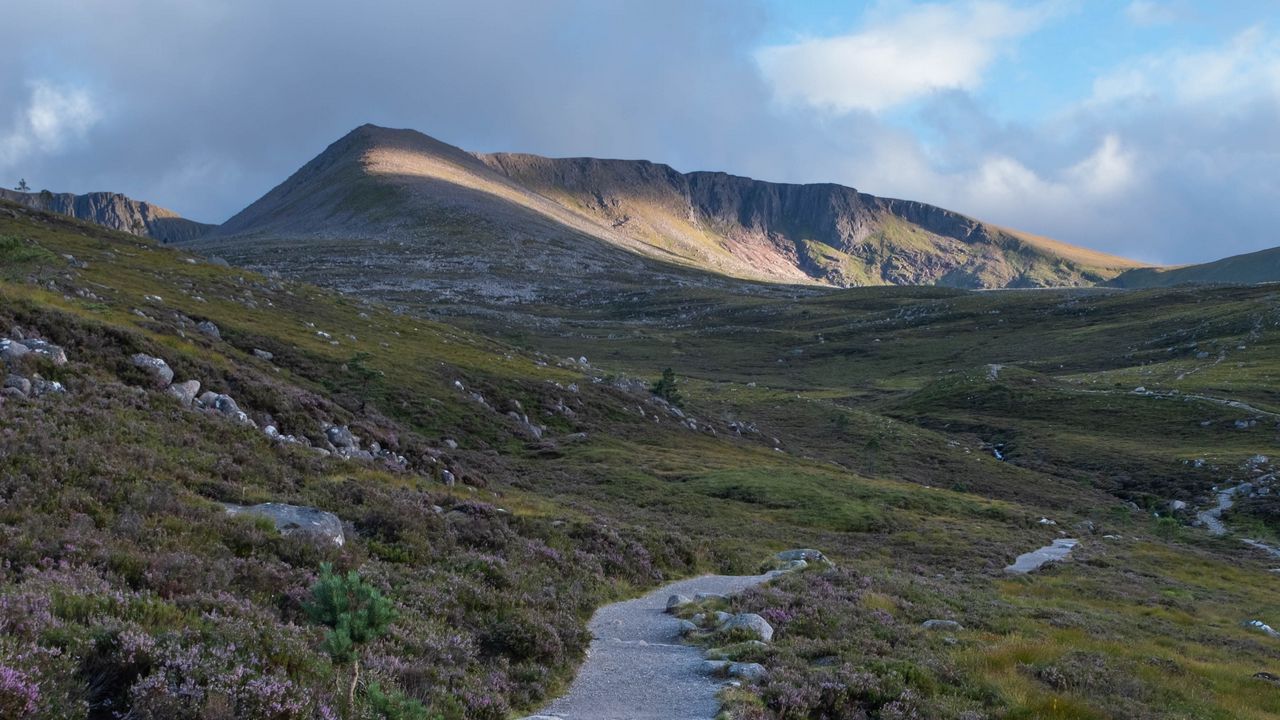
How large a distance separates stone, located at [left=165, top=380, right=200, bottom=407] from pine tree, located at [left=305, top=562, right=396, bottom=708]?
59.5ft

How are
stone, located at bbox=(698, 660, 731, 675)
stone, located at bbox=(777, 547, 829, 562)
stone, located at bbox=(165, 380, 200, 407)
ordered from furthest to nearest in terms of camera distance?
stone, located at bbox=(777, 547, 829, 562), stone, located at bbox=(165, 380, 200, 407), stone, located at bbox=(698, 660, 731, 675)

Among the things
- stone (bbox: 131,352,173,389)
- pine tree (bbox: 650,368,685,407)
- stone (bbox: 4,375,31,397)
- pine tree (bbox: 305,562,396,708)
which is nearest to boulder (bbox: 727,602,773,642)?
pine tree (bbox: 305,562,396,708)

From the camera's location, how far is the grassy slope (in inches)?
412

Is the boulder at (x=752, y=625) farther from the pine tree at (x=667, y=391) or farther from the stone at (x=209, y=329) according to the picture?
the pine tree at (x=667, y=391)

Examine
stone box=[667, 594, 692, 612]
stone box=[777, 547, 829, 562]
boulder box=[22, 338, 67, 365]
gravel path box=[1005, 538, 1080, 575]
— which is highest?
boulder box=[22, 338, 67, 365]

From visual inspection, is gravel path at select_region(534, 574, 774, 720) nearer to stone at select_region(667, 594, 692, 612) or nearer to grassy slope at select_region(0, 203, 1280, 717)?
stone at select_region(667, 594, 692, 612)

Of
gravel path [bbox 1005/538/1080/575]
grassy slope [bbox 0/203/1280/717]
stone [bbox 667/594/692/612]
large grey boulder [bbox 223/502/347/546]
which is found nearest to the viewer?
grassy slope [bbox 0/203/1280/717]

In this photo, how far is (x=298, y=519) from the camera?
620 inches

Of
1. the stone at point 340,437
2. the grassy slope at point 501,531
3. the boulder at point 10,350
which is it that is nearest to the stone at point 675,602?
the grassy slope at point 501,531

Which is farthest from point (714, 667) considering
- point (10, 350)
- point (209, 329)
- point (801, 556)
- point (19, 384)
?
point (209, 329)

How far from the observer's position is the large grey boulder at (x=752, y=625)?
1570 cm

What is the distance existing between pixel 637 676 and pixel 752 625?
3.87 meters

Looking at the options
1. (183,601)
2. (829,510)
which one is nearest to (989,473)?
(829,510)

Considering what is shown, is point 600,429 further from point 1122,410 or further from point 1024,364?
point 1024,364
